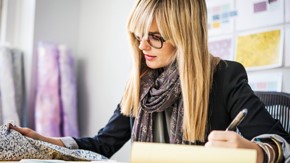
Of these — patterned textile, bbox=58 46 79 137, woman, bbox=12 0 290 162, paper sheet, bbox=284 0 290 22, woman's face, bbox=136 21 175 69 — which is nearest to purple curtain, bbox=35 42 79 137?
patterned textile, bbox=58 46 79 137

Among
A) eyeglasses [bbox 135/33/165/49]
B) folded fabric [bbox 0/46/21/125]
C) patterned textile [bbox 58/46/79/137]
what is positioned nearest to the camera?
eyeglasses [bbox 135/33/165/49]

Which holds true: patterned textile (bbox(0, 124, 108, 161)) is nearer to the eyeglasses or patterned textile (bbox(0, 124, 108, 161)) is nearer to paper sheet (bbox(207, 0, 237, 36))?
the eyeglasses

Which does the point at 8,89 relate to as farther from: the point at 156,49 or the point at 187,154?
the point at 187,154

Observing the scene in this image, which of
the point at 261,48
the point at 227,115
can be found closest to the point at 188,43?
the point at 227,115

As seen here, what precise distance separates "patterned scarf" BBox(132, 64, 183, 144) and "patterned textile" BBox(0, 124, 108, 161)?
0.82 ft

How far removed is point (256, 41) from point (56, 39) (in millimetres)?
1236

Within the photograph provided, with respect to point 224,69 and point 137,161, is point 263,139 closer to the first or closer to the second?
point 224,69

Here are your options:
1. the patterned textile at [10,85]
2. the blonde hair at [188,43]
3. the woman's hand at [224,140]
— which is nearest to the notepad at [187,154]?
the woman's hand at [224,140]

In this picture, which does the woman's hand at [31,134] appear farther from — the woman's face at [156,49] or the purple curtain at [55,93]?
the purple curtain at [55,93]

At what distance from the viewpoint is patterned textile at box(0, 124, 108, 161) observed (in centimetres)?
92

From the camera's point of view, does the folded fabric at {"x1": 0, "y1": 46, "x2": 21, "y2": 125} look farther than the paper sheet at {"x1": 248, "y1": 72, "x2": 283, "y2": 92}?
Yes

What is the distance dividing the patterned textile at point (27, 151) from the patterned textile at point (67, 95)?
1.26 meters

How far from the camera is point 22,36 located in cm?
234

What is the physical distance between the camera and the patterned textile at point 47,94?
7.13ft
